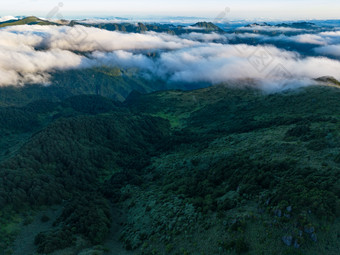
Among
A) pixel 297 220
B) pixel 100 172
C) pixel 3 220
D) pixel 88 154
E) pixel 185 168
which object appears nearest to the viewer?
pixel 297 220

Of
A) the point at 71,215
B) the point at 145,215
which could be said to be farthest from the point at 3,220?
the point at 145,215

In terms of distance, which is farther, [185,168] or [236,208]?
[185,168]

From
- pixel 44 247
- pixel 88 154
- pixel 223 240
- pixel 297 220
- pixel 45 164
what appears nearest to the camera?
pixel 297 220

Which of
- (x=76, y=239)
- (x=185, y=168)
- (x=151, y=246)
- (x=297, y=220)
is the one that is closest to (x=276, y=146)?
(x=185, y=168)

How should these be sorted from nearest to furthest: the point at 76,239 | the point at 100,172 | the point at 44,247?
the point at 44,247, the point at 76,239, the point at 100,172

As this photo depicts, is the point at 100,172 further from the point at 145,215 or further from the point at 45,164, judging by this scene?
the point at 145,215

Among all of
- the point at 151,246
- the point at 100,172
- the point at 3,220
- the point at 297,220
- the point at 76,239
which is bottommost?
the point at 100,172

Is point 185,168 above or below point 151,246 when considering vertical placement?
below

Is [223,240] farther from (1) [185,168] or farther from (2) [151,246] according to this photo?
(1) [185,168]

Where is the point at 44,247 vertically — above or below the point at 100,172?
above
